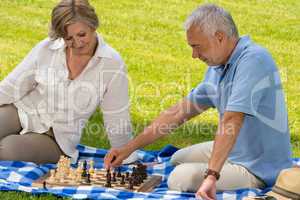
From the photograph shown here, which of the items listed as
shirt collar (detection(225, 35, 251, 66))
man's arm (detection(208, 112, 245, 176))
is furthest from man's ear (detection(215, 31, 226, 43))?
man's arm (detection(208, 112, 245, 176))

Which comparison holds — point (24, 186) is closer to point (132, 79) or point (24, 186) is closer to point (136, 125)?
point (136, 125)

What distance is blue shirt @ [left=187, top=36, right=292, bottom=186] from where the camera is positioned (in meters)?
4.69

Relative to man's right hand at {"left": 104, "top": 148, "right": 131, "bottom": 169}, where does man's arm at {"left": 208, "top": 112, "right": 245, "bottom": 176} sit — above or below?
above

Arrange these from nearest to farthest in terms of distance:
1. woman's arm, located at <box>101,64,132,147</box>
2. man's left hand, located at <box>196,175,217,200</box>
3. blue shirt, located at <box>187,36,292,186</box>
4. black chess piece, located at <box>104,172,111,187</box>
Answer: man's left hand, located at <box>196,175,217,200</box>
blue shirt, located at <box>187,36,292,186</box>
black chess piece, located at <box>104,172,111,187</box>
woman's arm, located at <box>101,64,132,147</box>

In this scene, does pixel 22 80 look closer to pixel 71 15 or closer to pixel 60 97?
pixel 60 97

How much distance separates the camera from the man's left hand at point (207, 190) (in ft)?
14.3

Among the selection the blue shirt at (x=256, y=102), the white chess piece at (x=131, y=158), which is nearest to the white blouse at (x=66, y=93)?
the white chess piece at (x=131, y=158)

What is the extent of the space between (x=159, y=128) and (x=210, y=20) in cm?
94

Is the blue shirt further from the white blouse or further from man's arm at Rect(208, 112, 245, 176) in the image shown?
the white blouse

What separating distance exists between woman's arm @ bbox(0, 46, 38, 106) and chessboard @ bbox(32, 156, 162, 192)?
656 mm

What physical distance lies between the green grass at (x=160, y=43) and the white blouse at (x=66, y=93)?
2.53 ft

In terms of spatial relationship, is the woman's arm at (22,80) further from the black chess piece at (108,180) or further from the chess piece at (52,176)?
the black chess piece at (108,180)

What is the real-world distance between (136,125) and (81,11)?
1.84 meters

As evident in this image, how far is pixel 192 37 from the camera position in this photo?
470 cm
